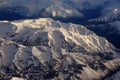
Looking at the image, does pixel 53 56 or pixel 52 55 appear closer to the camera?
pixel 53 56

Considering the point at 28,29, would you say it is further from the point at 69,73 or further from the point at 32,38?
the point at 69,73

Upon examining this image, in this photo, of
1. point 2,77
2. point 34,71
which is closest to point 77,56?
point 34,71

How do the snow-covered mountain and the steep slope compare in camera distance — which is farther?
the steep slope

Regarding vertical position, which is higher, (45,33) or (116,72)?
(45,33)

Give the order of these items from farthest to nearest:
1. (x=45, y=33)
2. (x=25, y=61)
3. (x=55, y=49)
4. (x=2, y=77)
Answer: (x=45, y=33)
(x=55, y=49)
(x=25, y=61)
(x=2, y=77)

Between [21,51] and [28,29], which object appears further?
[28,29]

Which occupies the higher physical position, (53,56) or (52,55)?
(52,55)

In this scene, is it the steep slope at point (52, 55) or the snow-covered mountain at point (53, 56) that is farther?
the steep slope at point (52, 55)

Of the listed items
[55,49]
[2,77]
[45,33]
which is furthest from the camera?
[45,33]
